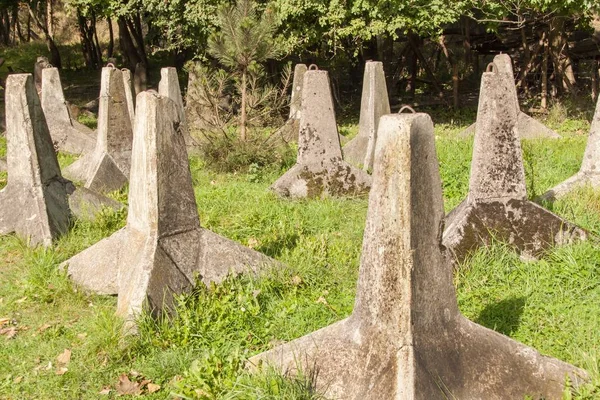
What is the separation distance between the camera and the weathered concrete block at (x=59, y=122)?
41.2 feet

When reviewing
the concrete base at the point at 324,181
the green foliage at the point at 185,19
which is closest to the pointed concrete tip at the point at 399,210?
the concrete base at the point at 324,181

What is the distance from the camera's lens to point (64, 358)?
4824 mm

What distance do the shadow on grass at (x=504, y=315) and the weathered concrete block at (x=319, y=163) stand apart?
12.6ft

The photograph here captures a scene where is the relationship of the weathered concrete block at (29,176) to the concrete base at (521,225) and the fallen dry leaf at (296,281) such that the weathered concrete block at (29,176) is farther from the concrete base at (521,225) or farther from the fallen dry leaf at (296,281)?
the concrete base at (521,225)

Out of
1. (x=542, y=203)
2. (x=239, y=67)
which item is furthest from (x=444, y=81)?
(x=542, y=203)

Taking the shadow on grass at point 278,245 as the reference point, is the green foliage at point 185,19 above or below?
above

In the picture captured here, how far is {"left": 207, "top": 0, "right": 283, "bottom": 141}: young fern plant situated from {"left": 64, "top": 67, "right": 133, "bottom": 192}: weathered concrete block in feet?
5.56

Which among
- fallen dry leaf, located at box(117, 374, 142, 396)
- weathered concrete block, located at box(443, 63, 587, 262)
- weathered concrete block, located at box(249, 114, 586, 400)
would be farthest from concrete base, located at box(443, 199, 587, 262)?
fallen dry leaf, located at box(117, 374, 142, 396)

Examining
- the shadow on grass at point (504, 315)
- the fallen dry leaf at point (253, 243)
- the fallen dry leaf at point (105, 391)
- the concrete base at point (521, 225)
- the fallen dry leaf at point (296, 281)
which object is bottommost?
the fallen dry leaf at point (105, 391)

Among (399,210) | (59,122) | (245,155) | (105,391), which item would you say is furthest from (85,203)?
(59,122)

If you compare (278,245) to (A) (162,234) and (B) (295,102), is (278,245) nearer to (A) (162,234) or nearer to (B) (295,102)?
(A) (162,234)

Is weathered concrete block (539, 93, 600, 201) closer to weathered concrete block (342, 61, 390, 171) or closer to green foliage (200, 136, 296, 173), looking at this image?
weathered concrete block (342, 61, 390, 171)

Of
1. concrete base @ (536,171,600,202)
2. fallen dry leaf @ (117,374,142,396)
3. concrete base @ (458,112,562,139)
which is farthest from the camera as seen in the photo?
concrete base @ (458,112,562,139)

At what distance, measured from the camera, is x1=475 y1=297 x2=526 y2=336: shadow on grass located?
16.1 ft
